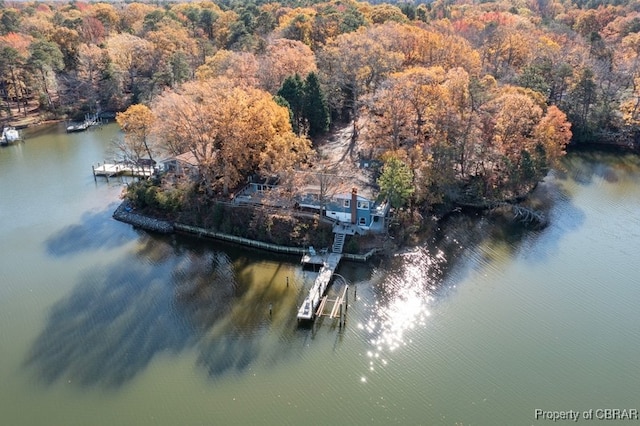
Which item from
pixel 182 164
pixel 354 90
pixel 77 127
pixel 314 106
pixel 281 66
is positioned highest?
pixel 281 66

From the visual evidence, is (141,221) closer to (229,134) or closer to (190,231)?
(190,231)

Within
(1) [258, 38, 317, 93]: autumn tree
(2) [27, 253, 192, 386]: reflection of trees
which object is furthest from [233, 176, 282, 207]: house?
(1) [258, 38, 317, 93]: autumn tree

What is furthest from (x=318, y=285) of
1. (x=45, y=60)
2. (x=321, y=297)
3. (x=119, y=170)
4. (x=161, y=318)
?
(x=45, y=60)

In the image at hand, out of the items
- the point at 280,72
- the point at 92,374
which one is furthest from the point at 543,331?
the point at 280,72

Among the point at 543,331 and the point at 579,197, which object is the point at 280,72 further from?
the point at 543,331

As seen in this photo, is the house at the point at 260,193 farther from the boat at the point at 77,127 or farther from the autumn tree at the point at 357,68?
the boat at the point at 77,127

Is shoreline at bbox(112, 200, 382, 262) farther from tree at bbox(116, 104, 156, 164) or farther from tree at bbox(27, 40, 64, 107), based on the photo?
tree at bbox(27, 40, 64, 107)
